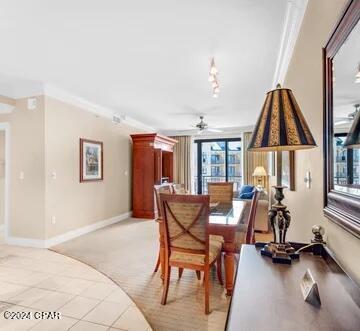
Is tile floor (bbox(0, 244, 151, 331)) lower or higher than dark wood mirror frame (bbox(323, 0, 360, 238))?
lower

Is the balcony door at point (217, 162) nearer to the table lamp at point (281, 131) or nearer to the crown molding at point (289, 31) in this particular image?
the crown molding at point (289, 31)

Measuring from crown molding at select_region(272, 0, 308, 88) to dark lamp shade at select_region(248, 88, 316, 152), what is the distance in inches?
49.5

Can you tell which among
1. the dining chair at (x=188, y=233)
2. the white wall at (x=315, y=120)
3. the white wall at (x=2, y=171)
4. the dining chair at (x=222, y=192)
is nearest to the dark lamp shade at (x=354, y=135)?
the white wall at (x=315, y=120)

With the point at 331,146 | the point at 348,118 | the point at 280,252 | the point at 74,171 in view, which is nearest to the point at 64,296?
the point at 280,252

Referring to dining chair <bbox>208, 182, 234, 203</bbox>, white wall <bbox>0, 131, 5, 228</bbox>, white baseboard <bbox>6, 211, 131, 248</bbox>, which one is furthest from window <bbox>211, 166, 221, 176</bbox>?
white wall <bbox>0, 131, 5, 228</bbox>

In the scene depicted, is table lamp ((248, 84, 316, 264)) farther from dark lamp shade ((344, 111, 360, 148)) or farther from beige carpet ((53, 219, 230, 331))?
beige carpet ((53, 219, 230, 331))

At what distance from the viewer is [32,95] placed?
159 inches

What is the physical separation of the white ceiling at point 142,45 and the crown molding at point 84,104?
0.13m

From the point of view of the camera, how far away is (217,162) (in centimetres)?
842

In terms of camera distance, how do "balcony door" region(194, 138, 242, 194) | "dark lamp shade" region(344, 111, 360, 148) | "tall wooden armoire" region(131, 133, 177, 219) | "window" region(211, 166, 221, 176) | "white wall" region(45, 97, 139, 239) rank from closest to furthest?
"dark lamp shade" region(344, 111, 360, 148) < "white wall" region(45, 97, 139, 239) < "tall wooden armoire" region(131, 133, 177, 219) < "balcony door" region(194, 138, 242, 194) < "window" region(211, 166, 221, 176)

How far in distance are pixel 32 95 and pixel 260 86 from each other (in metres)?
3.71

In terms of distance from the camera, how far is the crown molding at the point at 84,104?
13.4 feet

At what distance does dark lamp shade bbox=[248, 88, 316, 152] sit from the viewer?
3.83 ft

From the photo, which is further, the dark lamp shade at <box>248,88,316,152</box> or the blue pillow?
the blue pillow
